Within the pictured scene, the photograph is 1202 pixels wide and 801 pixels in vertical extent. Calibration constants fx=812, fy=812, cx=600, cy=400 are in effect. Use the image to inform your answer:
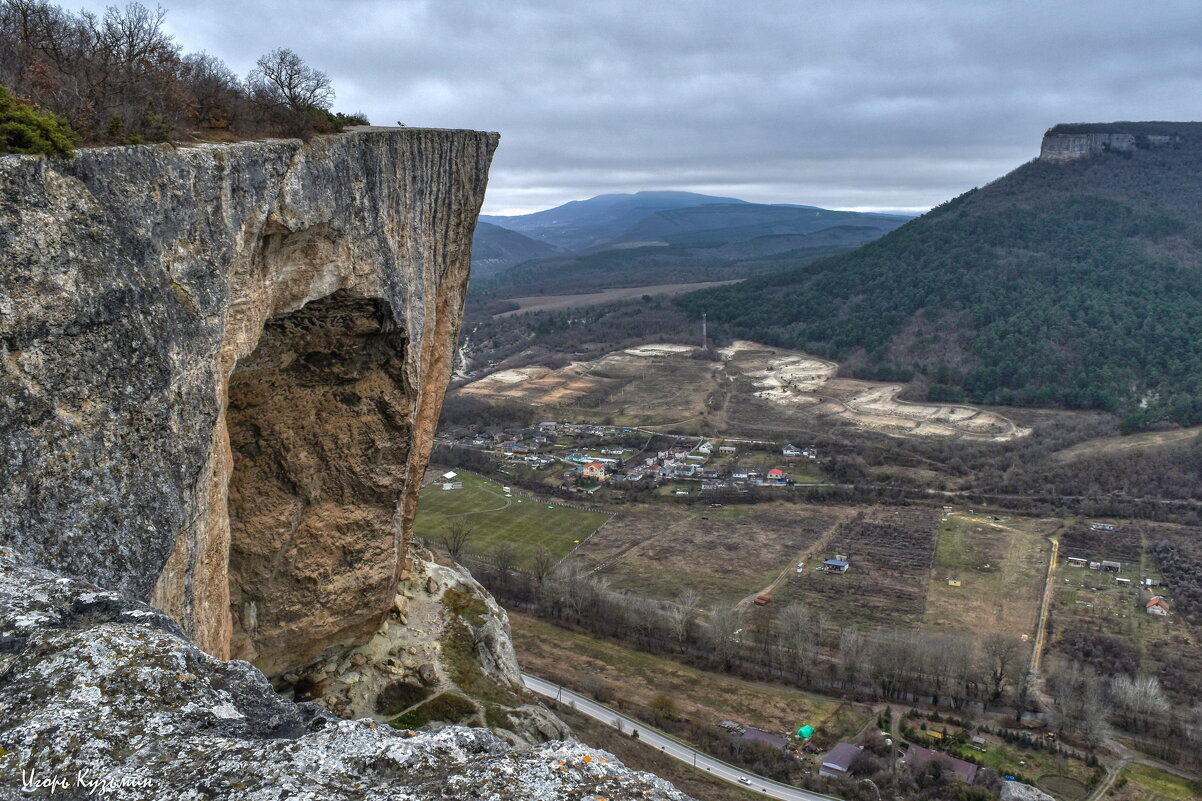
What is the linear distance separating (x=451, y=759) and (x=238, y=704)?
1.66 meters

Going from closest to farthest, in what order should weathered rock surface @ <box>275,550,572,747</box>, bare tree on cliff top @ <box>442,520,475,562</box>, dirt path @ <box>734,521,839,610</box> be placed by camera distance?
1. weathered rock surface @ <box>275,550,572,747</box>
2. dirt path @ <box>734,521,839,610</box>
3. bare tree on cliff top @ <box>442,520,475,562</box>

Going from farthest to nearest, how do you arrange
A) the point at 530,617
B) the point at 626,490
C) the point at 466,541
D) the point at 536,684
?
the point at 626,490 → the point at 466,541 → the point at 530,617 → the point at 536,684

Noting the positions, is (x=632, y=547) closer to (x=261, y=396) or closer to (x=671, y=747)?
(x=671, y=747)

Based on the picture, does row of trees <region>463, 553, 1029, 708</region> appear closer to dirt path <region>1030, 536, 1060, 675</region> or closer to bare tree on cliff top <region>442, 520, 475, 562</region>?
dirt path <region>1030, 536, 1060, 675</region>

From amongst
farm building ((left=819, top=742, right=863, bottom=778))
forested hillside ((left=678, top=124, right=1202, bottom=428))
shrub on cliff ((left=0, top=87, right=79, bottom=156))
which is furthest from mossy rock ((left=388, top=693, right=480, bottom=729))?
forested hillside ((left=678, top=124, right=1202, bottom=428))

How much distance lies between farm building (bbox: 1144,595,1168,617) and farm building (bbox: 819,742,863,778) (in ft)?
76.5

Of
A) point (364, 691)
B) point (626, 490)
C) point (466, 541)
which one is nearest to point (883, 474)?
point (626, 490)

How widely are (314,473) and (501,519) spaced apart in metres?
45.8

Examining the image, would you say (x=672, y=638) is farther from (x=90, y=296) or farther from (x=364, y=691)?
(x=90, y=296)

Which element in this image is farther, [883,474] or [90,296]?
[883,474]

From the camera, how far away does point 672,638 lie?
1715 inches

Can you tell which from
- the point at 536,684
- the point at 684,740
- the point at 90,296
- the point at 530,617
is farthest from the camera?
the point at 530,617

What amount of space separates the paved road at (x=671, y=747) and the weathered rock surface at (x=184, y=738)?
87.7ft

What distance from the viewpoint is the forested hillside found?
300ft
